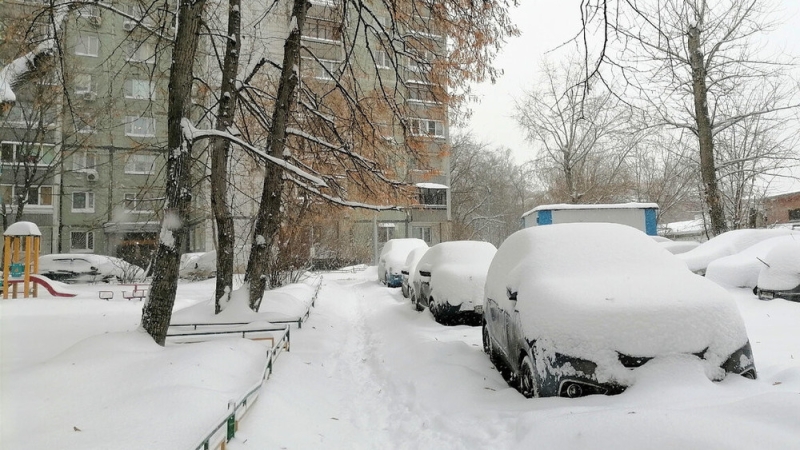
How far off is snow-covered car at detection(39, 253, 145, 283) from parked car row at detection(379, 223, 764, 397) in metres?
21.2

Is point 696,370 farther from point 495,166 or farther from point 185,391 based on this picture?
point 495,166

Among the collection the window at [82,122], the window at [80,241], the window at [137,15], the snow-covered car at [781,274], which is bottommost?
the snow-covered car at [781,274]

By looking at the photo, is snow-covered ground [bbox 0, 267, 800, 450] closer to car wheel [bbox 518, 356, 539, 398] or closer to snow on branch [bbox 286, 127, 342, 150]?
car wheel [bbox 518, 356, 539, 398]

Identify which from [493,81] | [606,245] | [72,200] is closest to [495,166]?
[72,200]

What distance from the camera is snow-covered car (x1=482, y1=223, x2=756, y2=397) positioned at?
3934 millimetres

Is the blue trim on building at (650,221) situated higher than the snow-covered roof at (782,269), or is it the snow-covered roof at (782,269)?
the blue trim on building at (650,221)

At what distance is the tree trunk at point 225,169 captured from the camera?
836 centimetres

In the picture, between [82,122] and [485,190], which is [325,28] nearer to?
[82,122]

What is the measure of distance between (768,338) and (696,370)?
3.78 m

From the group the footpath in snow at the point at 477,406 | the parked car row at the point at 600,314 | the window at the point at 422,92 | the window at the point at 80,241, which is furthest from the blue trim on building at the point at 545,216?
the window at the point at 80,241

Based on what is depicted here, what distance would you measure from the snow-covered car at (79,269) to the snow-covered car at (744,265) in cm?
2208

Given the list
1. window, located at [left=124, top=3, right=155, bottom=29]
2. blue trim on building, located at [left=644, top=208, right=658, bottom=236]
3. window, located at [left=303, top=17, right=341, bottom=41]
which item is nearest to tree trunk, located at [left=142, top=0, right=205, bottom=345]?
window, located at [left=124, top=3, right=155, bottom=29]

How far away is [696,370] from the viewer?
12.7 ft

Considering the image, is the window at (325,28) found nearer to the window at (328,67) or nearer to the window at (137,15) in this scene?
the window at (328,67)
